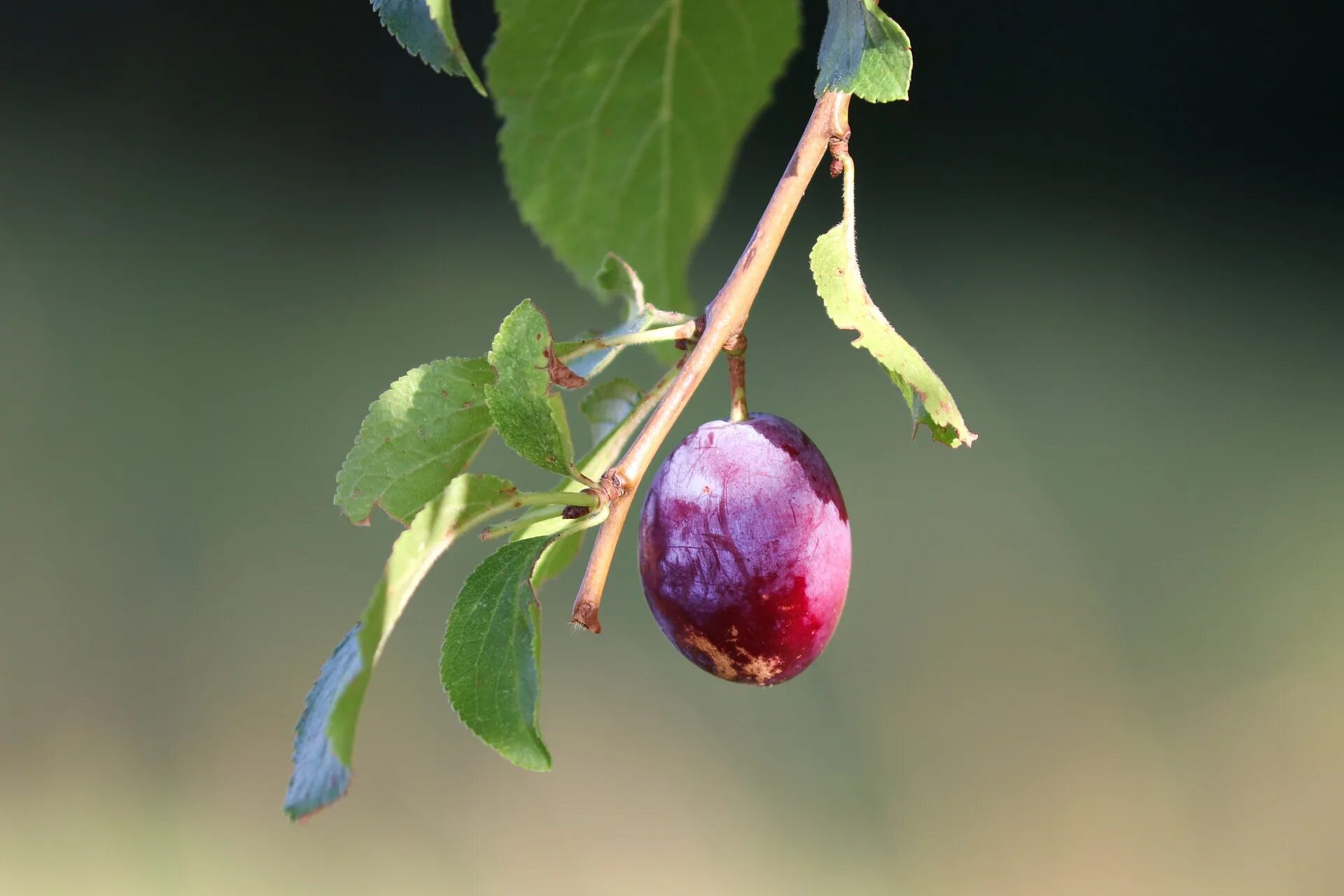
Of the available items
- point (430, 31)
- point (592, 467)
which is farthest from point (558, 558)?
point (430, 31)

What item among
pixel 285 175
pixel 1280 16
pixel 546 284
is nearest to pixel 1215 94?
pixel 1280 16

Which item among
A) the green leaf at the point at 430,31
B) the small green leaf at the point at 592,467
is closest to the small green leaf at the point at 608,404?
the small green leaf at the point at 592,467

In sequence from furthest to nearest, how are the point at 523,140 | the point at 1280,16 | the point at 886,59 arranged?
the point at 1280,16 < the point at 523,140 < the point at 886,59

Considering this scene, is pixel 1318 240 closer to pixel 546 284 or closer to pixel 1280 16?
pixel 1280 16

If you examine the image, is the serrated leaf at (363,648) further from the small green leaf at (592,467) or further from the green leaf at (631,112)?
the green leaf at (631,112)

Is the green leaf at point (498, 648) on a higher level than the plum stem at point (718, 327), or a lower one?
lower

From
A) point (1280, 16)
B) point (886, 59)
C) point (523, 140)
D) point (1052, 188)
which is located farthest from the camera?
point (1052, 188)
